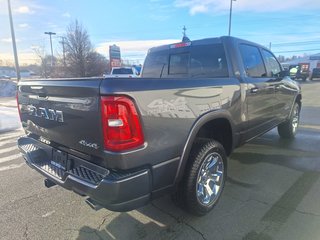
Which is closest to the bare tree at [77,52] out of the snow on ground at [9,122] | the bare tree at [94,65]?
the bare tree at [94,65]

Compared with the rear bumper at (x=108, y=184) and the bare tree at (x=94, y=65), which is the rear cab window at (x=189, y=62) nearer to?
the rear bumper at (x=108, y=184)

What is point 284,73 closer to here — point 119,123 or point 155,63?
point 155,63

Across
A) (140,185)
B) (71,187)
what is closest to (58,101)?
(71,187)

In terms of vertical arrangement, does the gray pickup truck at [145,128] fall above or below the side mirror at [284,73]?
below

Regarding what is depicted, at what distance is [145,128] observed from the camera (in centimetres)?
224

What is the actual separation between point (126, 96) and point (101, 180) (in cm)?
71

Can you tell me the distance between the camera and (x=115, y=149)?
7.04 ft

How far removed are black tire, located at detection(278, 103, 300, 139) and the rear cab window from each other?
2.98 m

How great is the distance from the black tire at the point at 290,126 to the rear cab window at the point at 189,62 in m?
2.98

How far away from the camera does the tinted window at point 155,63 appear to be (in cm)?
449

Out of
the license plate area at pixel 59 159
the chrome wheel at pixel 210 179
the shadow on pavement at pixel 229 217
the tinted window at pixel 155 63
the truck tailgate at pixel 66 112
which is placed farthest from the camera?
the tinted window at pixel 155 63

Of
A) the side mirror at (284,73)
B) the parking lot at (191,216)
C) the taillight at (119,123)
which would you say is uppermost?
the side mirror at (284,73)

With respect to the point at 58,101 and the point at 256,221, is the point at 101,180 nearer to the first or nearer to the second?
the point at 58,101

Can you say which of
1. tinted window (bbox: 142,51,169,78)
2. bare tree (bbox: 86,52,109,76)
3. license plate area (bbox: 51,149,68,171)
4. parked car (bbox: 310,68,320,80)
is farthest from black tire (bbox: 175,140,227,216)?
parked car (bbox: 310,68,320,80)
